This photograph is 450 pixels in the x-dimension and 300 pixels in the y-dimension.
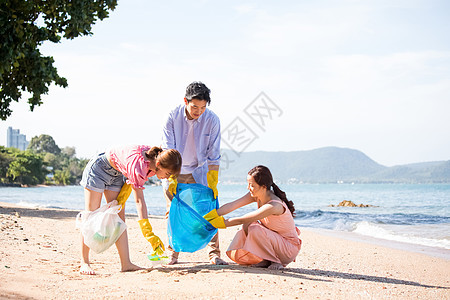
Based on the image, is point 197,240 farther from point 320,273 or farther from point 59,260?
point 59,260

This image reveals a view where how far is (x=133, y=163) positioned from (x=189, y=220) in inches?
35.0

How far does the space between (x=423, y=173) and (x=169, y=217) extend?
377 feet

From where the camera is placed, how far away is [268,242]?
4578 mm

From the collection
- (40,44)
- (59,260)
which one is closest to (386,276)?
(59,260)

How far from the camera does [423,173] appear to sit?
10862 centimetres

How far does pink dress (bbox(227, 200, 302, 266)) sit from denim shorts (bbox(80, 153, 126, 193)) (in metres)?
1.42

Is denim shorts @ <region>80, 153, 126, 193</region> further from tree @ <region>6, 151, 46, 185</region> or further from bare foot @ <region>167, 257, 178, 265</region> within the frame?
tree @ <region>6, 151, 46, 185</region>

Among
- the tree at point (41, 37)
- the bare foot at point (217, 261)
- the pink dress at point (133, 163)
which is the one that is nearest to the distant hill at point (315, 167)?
the tree at point (41, 37)

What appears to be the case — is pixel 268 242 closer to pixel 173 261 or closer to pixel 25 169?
pixel 173 261

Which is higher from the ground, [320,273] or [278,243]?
[278,243]

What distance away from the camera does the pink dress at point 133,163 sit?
395cm

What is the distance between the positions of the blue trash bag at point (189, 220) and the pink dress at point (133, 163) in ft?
1.95

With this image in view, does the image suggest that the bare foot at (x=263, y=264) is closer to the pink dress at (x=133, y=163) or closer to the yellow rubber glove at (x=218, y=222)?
the yellow rubber glove at (x=218, y=222)

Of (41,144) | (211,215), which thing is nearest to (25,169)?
(211,215)
